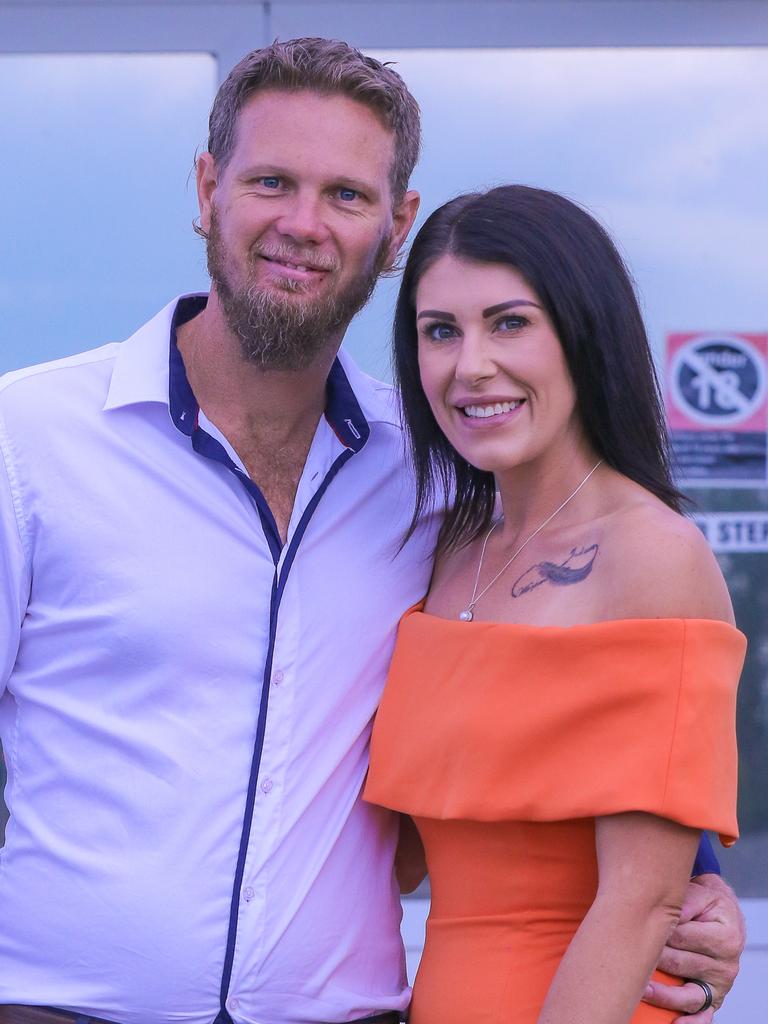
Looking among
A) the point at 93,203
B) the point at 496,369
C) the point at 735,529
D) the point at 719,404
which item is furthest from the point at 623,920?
the point at 93,203

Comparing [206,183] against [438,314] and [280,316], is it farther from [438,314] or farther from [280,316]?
[438,314]

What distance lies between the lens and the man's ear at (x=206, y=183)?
2504mm

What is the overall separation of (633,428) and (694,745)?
0.52m

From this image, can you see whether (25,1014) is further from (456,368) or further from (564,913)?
(456,368)

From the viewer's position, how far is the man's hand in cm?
206

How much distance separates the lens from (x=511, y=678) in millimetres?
Answer: 2070

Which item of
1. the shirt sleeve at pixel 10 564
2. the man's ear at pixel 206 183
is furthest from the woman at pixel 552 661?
the shirt sleeve at pixel 10 564

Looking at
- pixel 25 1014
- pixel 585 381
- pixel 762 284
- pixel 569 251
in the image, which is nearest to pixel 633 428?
pixel 585 381

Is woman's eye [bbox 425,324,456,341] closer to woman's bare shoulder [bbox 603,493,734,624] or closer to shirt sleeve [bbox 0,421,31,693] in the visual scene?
woman's bare shoulder [bbox 603,493,734,624]

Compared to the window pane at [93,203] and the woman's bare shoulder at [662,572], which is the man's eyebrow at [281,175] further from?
the window pane at [93,203]

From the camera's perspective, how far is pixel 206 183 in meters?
2.53

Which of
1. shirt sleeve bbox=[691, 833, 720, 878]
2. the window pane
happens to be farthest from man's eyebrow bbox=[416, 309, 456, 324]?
the window pane

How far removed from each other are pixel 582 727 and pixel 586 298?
63 centimetres

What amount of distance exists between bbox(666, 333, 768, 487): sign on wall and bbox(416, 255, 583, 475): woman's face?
5.91 feet
